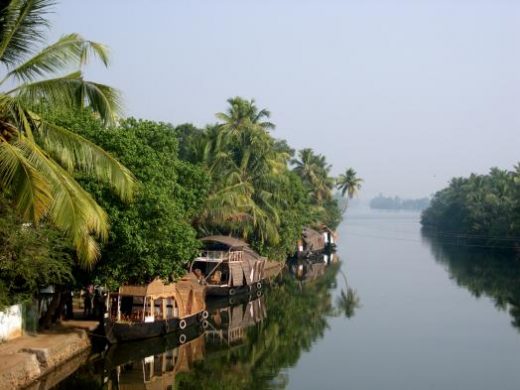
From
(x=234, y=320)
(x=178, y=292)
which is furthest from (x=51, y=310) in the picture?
(x=234, y=320)

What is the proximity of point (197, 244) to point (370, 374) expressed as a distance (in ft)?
29.1

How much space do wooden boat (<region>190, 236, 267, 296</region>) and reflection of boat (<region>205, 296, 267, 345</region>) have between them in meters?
1.37

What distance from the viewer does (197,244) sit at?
26.9 m

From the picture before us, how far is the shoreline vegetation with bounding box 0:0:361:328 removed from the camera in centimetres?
1232

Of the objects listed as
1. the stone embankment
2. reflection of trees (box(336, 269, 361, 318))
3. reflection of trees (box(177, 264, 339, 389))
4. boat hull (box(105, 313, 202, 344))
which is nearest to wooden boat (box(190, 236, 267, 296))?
reflection of trees (box(177, 264, 339, 389))

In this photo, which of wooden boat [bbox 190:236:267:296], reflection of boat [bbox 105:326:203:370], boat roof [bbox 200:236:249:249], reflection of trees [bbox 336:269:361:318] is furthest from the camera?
boat roof [bbox 200:236:249:249]

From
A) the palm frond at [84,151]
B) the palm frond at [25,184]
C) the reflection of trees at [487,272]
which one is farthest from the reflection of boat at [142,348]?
the reflection of trees at [487,272]

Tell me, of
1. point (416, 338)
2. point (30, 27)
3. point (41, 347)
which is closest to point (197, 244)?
point (41, 347)

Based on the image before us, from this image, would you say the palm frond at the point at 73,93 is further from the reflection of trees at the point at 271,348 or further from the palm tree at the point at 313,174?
the palm tree at the point at 313,174

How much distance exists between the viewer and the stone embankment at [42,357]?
17812mm

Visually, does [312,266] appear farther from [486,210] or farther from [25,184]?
[25,184]

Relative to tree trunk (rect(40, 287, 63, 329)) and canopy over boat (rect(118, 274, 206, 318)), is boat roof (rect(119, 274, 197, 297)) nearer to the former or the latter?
canopy over boat (rect(118, 274, 206, 318))

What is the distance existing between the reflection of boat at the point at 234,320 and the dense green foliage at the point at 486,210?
38812mm

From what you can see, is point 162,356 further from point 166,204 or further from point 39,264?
point 39,264
